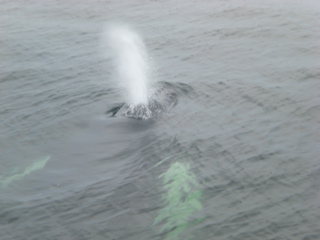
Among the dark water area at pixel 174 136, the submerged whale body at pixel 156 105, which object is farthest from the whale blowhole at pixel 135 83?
the dark water area at pixel 174 136

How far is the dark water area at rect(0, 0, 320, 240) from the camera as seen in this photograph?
13805 mm

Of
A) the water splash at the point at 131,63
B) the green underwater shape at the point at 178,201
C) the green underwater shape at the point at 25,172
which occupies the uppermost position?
the water splash at the point at 131,63

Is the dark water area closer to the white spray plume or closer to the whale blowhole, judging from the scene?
the whale blowhole

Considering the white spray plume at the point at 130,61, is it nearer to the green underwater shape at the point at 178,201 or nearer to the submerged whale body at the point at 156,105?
the submerged whale body at the point at 156,105

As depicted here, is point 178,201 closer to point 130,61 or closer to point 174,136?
point 174,136

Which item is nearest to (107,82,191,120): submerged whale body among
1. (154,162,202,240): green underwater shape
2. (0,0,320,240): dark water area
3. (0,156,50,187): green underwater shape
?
(0,0,320,240): dark water area

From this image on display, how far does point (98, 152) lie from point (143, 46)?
37.7 ft

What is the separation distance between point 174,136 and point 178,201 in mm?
3948

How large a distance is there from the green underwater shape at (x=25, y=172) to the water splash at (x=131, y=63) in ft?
14.3

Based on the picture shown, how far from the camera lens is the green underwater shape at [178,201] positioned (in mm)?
13430

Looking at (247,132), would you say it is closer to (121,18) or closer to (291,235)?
(291,235)

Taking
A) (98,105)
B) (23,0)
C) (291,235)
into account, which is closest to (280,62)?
(98,105)

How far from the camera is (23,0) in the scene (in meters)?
37.8

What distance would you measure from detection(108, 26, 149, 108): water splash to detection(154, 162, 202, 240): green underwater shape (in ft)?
15.5
